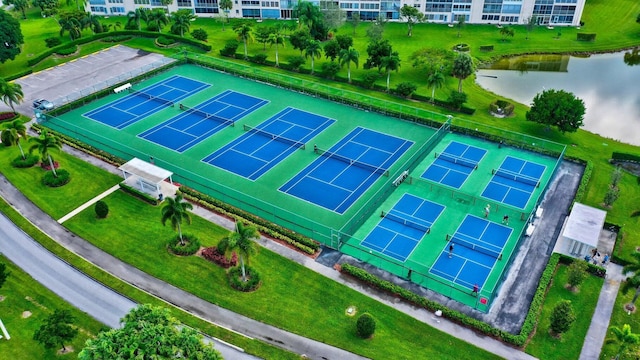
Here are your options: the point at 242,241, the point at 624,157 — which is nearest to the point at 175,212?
the point at 242,241

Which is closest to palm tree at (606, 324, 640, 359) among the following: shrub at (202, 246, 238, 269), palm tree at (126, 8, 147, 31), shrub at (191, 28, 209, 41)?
shrub at (202, 246, 238, 269)

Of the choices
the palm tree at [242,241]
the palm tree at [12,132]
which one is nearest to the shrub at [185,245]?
the palm tree at [242,241]

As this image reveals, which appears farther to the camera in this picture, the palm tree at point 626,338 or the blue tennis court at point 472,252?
the blue tennis court at point 472,252

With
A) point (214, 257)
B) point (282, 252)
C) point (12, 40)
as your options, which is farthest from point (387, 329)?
point (12, 40)

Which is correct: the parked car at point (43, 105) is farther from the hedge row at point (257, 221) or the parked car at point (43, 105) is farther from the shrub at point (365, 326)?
the shrub at point (365, 326)

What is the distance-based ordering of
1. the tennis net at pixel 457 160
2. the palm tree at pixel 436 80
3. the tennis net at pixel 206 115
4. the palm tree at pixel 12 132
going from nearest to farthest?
the palm tree at pixel 12 132
the tennis net at pixel 457 160
the tennis net at pixel 206 115
the palm tree at pixel 436 80

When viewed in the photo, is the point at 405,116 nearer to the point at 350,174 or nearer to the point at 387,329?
the point at 350,174
